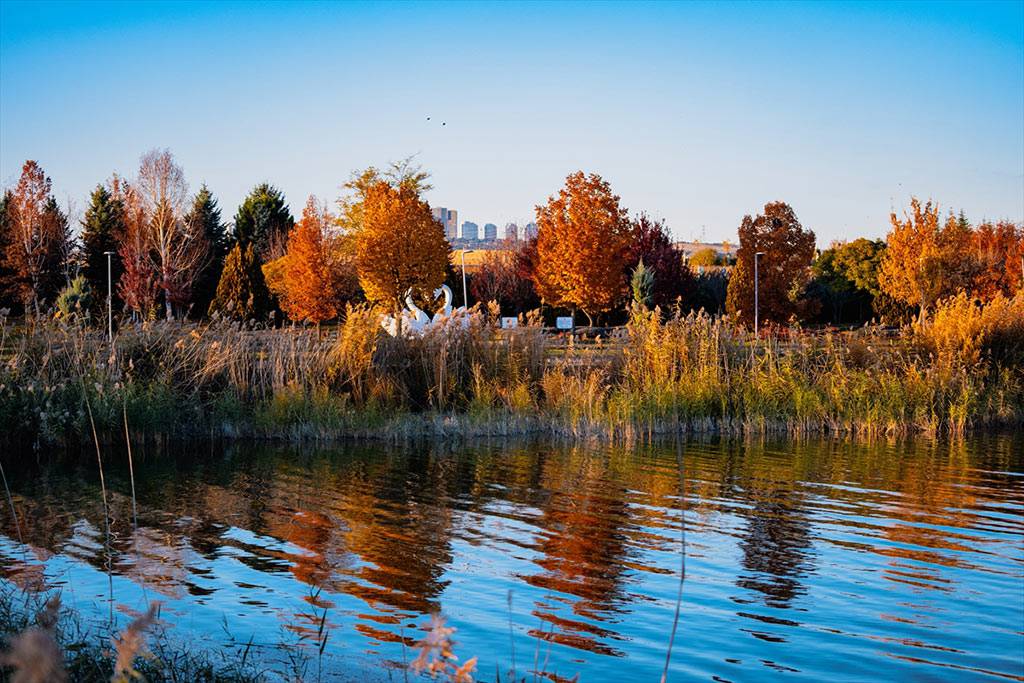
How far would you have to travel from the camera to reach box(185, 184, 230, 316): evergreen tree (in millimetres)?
51406

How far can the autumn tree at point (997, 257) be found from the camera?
141 ft

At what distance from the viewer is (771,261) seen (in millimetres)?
41031

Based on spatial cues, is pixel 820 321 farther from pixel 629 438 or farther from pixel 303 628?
pixel 303 628

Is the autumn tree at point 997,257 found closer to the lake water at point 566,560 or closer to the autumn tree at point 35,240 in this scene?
the lake water at point 566,560

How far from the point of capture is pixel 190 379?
17.2 meters

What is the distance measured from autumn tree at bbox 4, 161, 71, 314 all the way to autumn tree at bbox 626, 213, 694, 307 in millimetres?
23413

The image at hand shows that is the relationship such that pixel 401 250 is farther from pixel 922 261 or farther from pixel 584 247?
pixel 922 261

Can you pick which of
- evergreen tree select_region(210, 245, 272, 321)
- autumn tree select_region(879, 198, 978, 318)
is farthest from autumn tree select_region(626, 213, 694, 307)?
evergreen tree select_region(210, 245, 272, 321)

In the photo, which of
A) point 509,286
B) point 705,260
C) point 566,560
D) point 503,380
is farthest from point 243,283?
point 566,560

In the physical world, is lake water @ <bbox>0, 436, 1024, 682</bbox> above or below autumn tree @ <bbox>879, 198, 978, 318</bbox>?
below

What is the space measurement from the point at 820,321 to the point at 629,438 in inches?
1356

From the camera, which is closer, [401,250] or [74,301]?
[74,301]

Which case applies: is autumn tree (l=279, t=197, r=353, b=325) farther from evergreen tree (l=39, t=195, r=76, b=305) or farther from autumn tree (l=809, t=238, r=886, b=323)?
autumn tree (l=809, t=238, r=886, b=323)

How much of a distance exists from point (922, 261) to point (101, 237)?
37437 mm
